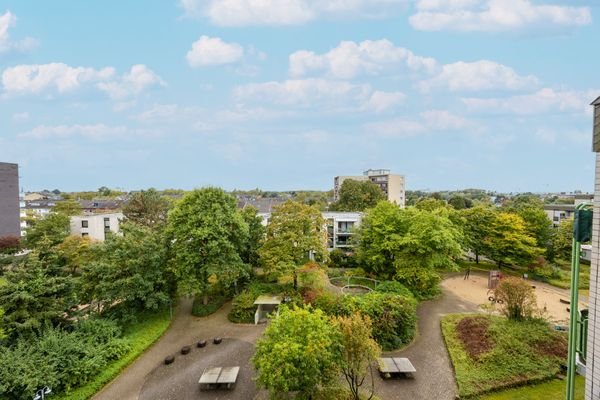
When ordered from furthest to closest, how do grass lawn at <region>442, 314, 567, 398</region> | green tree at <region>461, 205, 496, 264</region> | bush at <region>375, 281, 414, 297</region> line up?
green tree at <region>461, 205, 496, 264</region> → bush at <region>375, 281, 414, 297</region> → grass lawn at <region>442, 314, 567, 398</region>

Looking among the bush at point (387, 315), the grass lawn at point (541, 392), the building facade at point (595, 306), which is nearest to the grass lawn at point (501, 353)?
the grass lawn at point (541, 392)

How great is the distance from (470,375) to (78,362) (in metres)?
18.6

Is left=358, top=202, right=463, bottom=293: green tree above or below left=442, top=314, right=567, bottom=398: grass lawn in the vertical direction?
above

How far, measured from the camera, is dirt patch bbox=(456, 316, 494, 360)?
16.3 metres

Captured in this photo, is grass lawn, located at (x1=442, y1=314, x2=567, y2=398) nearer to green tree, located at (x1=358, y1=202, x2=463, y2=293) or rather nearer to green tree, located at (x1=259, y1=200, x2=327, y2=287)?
green tree, located at (x1=358, y1=202, x2=463, y2=293)

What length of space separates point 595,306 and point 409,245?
1697cm

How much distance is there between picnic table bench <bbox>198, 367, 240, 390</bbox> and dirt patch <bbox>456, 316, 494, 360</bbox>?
1210 cm

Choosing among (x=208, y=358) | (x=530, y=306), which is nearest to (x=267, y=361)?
(x=208, y=358)

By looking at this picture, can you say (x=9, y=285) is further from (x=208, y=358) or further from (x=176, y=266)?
(x=208, y=358)

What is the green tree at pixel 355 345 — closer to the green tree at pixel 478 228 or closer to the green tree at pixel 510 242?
the green tree at pixel 510 242

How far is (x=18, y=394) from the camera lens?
13188 mm

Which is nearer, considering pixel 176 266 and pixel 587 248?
pixel 176 266

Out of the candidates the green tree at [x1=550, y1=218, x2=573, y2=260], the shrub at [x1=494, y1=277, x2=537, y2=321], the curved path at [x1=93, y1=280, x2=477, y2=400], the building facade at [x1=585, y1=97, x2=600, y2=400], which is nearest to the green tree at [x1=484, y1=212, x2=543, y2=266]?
the green tree at [x1=550, y1=218, x2=573, y2=260]

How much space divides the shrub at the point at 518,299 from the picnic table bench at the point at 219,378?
15762mm
